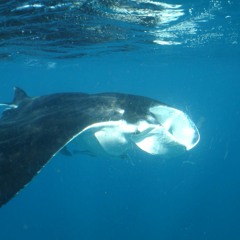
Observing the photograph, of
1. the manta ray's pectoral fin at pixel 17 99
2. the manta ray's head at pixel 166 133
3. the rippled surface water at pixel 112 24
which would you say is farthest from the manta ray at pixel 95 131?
the rippled surface water at pixel 112 24

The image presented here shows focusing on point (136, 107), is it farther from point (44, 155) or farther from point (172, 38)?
point (172, 38)

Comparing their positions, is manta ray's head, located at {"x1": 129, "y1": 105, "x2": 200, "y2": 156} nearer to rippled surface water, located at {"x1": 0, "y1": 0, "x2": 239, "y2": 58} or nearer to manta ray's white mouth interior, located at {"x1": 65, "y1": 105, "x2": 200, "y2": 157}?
manta ray's white mouth interior, located at {"x1": 65, "y1": 105, "x2": 200, "y2": 157}

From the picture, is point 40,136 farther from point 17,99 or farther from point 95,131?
point 17,99

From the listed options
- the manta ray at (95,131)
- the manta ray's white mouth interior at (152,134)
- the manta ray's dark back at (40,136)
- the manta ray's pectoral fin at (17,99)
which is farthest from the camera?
the manta ray's pectoral fin at (17,99)

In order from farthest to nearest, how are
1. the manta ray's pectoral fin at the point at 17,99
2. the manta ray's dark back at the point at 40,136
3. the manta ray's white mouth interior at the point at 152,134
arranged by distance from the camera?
the manta ray's pectoral fin at the point at 17,99 → the manta ray's white mouth interior at the point at 152,134 → the manta ray's dark back at the point at 40,136

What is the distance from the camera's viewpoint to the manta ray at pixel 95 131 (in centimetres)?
356

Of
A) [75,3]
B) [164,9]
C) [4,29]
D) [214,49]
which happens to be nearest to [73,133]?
[75,3]

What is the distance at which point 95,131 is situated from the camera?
4992mm

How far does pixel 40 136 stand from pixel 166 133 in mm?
2165

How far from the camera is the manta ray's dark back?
10.4 ft

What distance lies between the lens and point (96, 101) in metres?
5.66

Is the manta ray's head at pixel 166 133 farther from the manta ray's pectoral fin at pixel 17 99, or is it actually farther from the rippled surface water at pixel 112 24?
the rippled surface water at pixel 112 24

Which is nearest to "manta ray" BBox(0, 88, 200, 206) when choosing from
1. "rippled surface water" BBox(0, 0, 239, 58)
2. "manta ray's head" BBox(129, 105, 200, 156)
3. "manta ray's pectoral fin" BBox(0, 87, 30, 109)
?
"manta ray's head" BBox(129, 105, 200, 156)

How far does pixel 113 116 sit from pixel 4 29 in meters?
10.0
